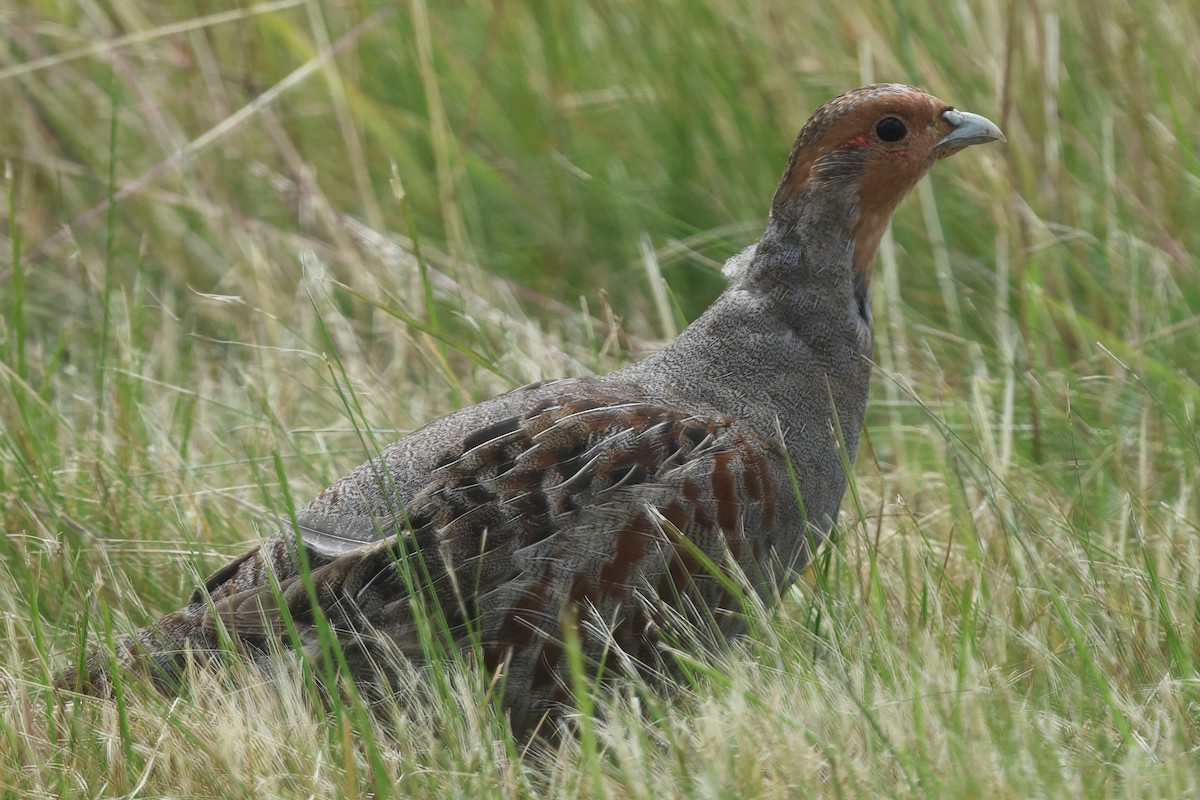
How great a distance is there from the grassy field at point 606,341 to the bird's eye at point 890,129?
48cm

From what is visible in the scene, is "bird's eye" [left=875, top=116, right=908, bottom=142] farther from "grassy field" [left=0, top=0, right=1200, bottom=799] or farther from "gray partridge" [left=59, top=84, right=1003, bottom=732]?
"grassy field" [left=0, top=0, right=1200, bottom=799]

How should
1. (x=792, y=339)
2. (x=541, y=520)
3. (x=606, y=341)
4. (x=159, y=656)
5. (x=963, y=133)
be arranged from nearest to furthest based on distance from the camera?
(x=541, y=520)
(x=159, y=656)
(x=792, y=339)
(x=963, y=133)
(x=606, y=341)

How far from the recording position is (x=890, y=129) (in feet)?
9.80

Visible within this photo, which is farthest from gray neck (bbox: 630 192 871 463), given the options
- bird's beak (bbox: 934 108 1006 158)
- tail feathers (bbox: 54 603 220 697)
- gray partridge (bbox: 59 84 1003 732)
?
tail feathers (bbox: 54 603 220 697)

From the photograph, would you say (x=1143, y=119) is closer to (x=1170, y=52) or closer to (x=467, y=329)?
(x=1170, y=52)

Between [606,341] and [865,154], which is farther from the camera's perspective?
[606,341]

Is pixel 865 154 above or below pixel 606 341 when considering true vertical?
above

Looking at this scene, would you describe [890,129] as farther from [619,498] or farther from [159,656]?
[159,656]

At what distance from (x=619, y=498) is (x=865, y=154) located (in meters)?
0.87

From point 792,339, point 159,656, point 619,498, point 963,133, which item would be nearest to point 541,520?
point 619,498

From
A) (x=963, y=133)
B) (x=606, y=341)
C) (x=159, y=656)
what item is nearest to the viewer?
(x=159, y=656)

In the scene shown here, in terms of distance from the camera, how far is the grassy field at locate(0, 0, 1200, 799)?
2.38 meters

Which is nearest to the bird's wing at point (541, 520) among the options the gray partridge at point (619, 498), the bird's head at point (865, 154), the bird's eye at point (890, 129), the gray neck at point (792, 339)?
the gray partridge at point (619, 498)

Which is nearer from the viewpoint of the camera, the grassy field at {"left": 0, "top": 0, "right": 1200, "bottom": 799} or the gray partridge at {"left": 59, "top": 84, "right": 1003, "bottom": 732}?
the grassy field at {"left": 0, "top": 0, "right": 1200, "bottom": 799}
